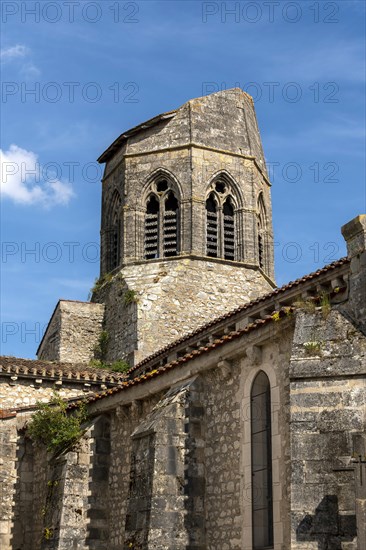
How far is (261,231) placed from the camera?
89.7ft

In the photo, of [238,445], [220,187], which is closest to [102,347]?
[220,187]

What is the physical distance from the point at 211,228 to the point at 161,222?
1.49 metres

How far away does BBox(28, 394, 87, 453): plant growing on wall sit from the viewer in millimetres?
17750

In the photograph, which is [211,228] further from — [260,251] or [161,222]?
[260,251]

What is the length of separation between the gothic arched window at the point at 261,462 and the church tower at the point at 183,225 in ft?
36.6

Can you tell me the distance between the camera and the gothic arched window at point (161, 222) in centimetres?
2584

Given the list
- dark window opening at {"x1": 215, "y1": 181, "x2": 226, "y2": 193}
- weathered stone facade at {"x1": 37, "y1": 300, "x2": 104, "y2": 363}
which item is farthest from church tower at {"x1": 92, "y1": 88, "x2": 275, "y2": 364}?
weathered stone facade at {"x1": 37, "y1": 300, "x2": 104, "y2": 363}

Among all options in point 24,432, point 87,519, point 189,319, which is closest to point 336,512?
point 87,519

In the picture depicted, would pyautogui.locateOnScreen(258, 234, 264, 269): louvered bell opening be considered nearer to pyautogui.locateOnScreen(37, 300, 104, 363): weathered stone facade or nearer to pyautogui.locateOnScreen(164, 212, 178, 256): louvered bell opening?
pyautogui.locateOnScreen(164, 212, 178, 256): louvered bell opening

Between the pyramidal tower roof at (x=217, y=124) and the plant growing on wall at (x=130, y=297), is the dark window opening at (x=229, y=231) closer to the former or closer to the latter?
the pyramidal tower roof at (x=217, y=124)

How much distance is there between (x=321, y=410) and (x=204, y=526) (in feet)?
14.0

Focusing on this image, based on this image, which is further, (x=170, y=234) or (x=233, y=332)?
(x=170, y=234)

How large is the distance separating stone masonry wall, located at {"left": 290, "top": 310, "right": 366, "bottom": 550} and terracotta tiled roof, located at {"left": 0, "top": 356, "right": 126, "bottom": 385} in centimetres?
1112

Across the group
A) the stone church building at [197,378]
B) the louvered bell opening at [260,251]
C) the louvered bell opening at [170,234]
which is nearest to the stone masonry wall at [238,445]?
the stone church building at [197,378]
